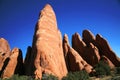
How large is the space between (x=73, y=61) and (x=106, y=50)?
933 cm

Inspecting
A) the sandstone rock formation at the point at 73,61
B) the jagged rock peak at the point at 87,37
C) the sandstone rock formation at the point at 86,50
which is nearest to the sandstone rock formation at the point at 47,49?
the sandstone rock formation at the point at 73,61

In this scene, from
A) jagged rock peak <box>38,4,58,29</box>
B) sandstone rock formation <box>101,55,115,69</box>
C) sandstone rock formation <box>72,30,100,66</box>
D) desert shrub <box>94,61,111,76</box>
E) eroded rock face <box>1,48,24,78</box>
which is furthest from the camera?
sandstone rock formation <box>72,30,100,66</box>

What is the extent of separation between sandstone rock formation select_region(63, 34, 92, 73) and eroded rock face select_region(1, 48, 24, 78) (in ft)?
38.4

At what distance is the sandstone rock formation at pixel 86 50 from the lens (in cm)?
5069

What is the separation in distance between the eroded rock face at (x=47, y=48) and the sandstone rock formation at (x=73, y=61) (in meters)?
3.90

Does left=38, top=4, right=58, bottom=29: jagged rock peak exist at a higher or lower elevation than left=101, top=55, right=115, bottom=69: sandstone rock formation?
higher

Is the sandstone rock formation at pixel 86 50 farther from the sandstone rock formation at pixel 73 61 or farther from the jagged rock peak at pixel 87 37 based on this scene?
the sandstone rock formation at pixel 73 61

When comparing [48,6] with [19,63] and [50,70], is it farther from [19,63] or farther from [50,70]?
[50,70]

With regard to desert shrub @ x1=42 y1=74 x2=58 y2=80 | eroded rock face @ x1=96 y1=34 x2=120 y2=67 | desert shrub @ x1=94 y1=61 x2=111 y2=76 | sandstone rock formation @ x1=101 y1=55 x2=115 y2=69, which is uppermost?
eroded rock face @ x1=96 y1=34 x2=120 y2=67

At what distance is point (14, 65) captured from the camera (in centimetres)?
4588

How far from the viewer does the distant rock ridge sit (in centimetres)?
3794

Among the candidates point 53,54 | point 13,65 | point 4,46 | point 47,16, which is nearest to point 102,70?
point 53,54

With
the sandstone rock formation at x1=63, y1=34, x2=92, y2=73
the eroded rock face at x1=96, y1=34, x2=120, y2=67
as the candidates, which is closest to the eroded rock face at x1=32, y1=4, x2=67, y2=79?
the sandstone rock formation at x1=63, y1=34, x2=92, y2=73

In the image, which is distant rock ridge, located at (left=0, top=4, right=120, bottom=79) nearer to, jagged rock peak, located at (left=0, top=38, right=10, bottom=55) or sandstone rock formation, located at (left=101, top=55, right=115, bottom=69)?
sandstone rock formation, located at (left=101, top=55, right=115, bottom=69)
